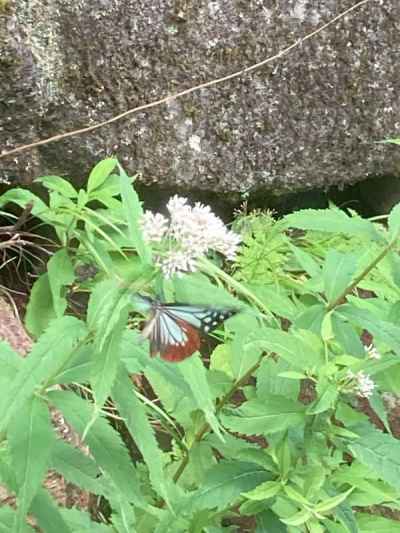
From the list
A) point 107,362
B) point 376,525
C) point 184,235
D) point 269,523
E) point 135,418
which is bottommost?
point 376,525

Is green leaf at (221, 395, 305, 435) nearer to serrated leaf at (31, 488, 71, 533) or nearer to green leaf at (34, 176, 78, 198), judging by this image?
serrated leaf at (31, 488, 71, 533)

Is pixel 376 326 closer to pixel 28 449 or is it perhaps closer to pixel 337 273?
pixel 337 273

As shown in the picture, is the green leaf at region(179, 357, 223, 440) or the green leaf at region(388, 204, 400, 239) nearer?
the green leaf at region(179, 357, 223, 440)

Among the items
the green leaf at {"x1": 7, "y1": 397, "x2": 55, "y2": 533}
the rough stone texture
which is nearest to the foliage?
the green leaf at {"x1": 7, "y1": 397, "x2": 55, "y2": 533}

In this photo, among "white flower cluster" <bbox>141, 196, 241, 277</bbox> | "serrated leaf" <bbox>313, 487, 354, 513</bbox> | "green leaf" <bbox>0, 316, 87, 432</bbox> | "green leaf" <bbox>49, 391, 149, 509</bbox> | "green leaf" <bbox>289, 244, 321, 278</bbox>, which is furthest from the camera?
"green leaf" <bbox>289, 244, 321, 278</bbox>

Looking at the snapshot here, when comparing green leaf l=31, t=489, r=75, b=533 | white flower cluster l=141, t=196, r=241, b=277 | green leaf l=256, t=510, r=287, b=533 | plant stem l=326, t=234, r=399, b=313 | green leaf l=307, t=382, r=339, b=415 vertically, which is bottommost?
green leaf l=256, t=510, r=287, b=533

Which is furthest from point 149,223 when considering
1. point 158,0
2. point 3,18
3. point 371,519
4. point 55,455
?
point 158,0

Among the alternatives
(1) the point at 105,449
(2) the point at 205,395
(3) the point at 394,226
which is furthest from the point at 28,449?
(3) the point at 394,226
